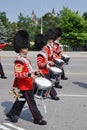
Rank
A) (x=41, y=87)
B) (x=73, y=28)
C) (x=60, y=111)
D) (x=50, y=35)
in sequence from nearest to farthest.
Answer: (x=41, y=87) → (x=60, y=111) → (x=50, y=35) → (x=73, y=28)

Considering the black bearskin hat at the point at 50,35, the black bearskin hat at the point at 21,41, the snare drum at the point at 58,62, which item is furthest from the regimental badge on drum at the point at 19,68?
the snare drum at the point at 58,62

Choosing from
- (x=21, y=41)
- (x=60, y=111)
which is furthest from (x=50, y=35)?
(x=21, y=41)

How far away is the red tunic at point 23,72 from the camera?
757 centimetres

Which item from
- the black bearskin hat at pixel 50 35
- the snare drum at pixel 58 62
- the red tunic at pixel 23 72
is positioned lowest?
the snare drum at pixel 58 62

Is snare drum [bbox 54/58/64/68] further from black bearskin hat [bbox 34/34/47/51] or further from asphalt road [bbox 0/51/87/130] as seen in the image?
black bearskin hat [bbox 34/34/47/51]

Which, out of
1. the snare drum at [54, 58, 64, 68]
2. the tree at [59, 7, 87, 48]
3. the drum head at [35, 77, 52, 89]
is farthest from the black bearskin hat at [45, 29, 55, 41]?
the tree at [59, 7, 87, 48]

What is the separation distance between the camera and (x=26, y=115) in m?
8.45

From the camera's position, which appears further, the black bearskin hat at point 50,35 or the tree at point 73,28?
the tree at point 73,28

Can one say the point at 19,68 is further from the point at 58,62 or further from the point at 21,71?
the point at 58,62

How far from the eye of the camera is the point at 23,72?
24.9 ft

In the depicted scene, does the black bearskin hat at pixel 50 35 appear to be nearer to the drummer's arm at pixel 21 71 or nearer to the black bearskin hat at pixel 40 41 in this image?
the black bearskin hat at pixel 40 41

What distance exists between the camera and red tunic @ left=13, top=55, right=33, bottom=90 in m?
7.57

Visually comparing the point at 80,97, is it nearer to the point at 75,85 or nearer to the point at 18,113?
the point at 75,85

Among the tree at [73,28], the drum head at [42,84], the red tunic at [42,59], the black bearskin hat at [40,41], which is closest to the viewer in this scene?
the drum head at [42,84]
